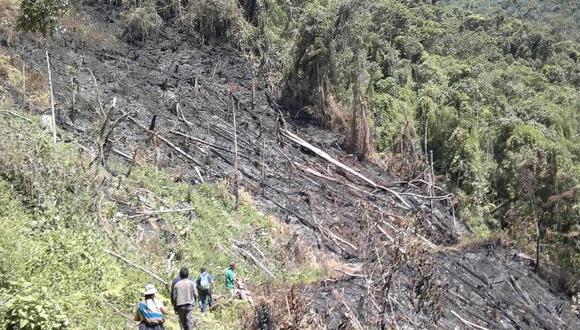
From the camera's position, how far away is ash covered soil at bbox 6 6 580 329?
13766 millimetres

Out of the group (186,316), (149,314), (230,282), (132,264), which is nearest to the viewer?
(149,314)

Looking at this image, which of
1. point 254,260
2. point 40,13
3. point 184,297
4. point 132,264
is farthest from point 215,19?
point 184,297

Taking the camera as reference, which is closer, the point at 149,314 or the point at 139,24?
the point at 149,314

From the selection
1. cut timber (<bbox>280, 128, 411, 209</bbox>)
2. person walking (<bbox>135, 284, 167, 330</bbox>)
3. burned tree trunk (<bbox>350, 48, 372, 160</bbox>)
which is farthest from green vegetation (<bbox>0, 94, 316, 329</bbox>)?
burned tree trunk (<bbox>350, 48, 372, 160</bbox>)

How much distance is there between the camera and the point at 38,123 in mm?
13336

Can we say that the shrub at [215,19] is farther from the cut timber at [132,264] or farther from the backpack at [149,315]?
the backpack at [149,315]

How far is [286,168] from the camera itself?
19766mm

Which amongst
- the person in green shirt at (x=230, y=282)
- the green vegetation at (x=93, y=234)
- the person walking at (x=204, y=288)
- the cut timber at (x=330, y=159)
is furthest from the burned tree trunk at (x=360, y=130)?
the person walking at (x=204, y=288)

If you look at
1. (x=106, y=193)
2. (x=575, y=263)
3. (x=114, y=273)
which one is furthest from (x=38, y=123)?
(x=575, y=263)

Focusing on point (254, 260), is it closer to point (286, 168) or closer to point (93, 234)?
point (93, 234)

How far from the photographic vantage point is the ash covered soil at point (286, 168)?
45.2 feet

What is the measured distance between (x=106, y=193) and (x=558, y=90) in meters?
35.1

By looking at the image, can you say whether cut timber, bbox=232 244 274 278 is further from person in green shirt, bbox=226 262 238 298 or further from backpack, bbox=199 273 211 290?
backpack, bbox=199 273 211 290

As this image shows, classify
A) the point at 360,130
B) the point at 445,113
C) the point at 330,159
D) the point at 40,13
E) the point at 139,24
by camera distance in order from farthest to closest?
1. the point at 445,113
2. the point at 139,24
3. the point at 360,130
4. the point at 330,159
5. the point at 40,13
